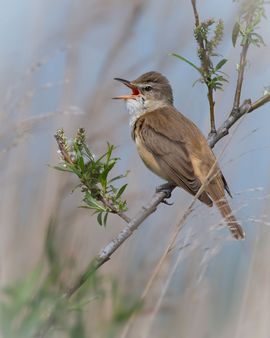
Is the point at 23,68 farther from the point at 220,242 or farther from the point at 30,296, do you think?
the point at 30,296

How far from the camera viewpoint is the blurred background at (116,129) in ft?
8.37

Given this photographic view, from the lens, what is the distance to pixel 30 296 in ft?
2.03

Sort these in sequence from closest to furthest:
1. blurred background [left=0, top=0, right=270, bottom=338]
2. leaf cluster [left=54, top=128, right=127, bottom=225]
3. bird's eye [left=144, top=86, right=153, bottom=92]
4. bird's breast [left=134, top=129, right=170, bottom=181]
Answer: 1. leaf cluster [left=54, top=128, right=127, bottom=225]
2. blurred background [left=0, top=0, right=270, bottom=338]
3. bird's breast [left=134, top=129, right=170, bottom=181]
4. bird's eye [left=144, top=86, right=153, bottom=92]

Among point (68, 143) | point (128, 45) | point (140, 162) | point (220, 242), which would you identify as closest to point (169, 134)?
point (140, 162)

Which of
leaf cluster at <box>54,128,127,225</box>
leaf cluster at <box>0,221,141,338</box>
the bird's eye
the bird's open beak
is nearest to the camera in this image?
leaf cluster at <box>0,221,141,338</box>

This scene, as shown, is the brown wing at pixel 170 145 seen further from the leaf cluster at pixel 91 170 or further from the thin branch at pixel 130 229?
the leaf cluster at pixel 91 170

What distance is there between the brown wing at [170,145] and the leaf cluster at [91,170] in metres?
1.08

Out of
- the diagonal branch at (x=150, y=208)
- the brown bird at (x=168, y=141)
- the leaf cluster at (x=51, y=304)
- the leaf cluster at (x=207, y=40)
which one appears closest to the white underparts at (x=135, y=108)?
the brown bird at (x=168, y=141)

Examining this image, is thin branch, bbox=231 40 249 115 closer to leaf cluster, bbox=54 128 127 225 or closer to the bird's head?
leaf cluster, bbox=54 128 127 225

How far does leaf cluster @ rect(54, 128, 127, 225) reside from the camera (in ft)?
4.57

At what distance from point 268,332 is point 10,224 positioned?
1184 millimetres

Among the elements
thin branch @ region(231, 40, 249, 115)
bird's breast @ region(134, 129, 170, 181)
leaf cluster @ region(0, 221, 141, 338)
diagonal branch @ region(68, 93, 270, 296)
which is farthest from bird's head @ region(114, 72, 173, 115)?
leaf cluster @ region(0, 221, 141, 338)

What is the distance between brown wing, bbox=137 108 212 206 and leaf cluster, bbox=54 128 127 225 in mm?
1082

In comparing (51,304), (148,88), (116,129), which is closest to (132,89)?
(148,88)
